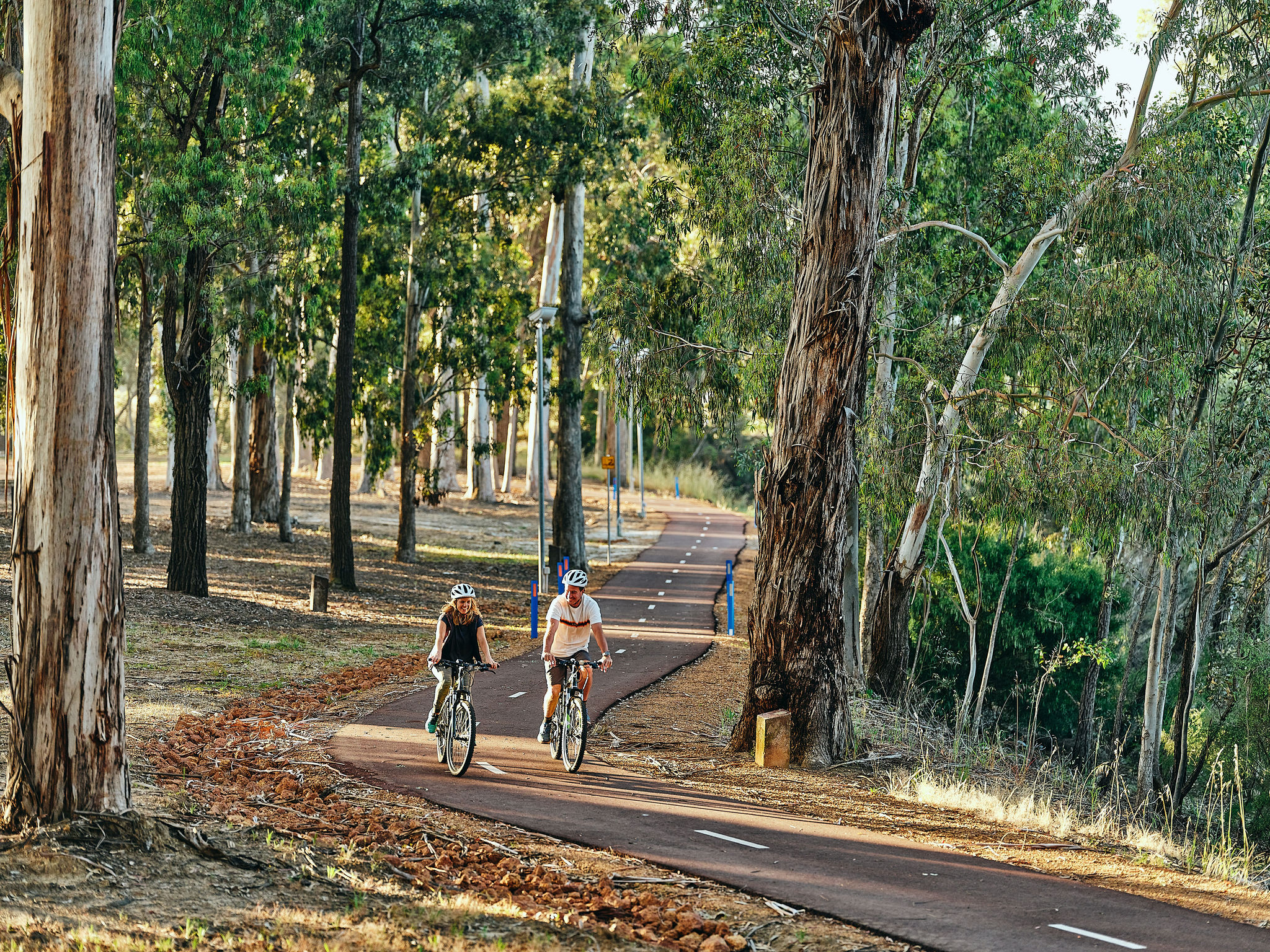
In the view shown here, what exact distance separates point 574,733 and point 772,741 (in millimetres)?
2209

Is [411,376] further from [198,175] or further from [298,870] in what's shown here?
[298,870]

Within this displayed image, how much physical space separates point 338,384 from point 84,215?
56.2 feet

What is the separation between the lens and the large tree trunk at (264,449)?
32.8 metres

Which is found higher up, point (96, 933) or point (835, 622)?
point (835, 622)

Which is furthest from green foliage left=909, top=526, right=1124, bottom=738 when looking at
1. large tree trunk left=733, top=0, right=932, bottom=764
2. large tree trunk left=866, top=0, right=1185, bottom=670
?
large tree trunk left=733, top=0, right=932, bottom=764

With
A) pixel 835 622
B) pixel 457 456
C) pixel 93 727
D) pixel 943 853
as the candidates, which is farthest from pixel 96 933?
pixel 457 456

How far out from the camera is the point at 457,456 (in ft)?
228

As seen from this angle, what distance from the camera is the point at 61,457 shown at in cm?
763

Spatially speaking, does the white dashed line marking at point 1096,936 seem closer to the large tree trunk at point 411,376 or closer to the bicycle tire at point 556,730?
the bicycle tire at point 556,730

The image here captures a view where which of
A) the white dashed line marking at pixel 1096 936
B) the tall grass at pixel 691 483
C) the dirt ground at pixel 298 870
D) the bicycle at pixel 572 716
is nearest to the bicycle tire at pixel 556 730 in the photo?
the bicycle at pixel 572 716

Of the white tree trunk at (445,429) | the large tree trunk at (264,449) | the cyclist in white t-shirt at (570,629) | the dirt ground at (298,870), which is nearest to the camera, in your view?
the dirt ground at (298,870)

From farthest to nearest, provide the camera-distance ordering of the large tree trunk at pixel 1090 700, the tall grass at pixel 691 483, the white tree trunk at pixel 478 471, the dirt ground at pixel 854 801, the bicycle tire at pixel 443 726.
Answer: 1. the tall grass at pixel 691 483
2. the white tree trunk at pixel 478 471
3. the large tree trunk at pixel 1090 700
4. the bicycle tire at pixel 443 726
5. the dirt ground at pixel 854 801

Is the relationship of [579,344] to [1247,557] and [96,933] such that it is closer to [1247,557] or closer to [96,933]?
[1247,557]

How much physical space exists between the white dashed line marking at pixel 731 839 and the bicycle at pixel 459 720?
97.3 inches
